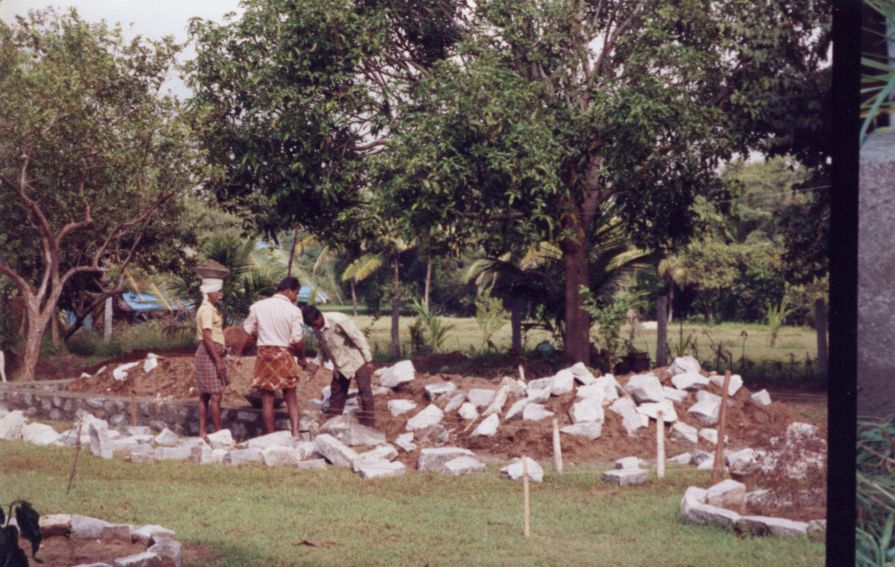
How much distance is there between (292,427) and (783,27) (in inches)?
196

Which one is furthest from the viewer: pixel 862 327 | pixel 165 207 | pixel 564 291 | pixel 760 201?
pixel 564 291

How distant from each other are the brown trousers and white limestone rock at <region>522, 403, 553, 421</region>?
1.34 m

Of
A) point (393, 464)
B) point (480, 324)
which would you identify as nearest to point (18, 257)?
point (393, 464)

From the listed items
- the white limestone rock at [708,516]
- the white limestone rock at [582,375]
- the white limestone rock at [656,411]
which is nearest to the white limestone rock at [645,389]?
the white limestone rock at [656,411]

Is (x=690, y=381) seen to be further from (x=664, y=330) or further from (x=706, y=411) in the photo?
(x=664, y=330)

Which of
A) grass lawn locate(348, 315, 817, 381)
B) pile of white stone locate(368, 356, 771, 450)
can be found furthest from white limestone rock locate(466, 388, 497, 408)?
grass lawn locate(348, 315, 817, 381)

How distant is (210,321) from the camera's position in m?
→ 7.92

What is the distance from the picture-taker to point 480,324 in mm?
9695

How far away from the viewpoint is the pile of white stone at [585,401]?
8.49 metres

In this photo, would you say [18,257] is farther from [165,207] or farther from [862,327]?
[862,327]

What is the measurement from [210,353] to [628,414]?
354 centimetres

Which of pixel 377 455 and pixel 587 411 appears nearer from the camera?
pixel 377 455

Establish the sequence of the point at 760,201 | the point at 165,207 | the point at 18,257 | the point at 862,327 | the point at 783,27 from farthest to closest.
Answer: the point at 18,257 → the point at 165,207 → the point at 760,201 → the point at 783,27 → the point at 862,327

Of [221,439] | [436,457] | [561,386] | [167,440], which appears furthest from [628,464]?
[167,440]
